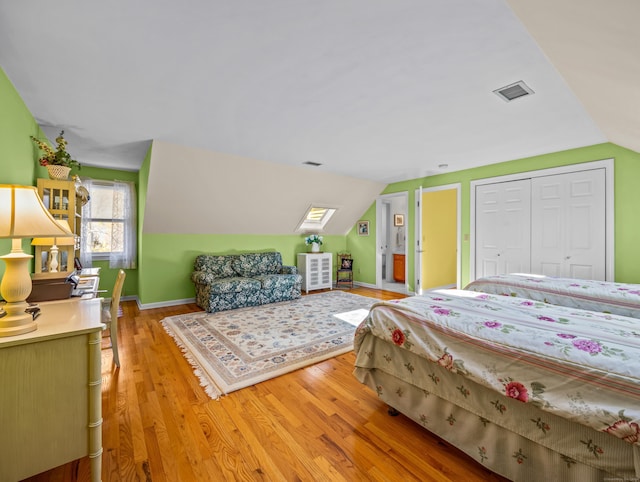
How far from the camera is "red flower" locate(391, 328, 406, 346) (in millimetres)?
1748

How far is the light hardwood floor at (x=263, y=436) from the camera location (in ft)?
4.92

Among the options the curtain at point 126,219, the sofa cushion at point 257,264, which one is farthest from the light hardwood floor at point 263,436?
the curtain at point 126,219

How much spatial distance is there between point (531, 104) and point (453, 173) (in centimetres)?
261

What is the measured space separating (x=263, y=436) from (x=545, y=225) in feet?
14.7

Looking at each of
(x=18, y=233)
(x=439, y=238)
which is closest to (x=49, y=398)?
(x=18, y=233)

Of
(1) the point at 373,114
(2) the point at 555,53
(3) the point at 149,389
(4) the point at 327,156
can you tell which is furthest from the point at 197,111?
(2) the point at 555,53

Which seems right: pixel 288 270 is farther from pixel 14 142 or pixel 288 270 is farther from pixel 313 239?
pixel 14 142

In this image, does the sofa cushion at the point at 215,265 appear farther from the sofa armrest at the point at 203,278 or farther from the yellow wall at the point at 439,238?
the yellow wall at the point at 439,238

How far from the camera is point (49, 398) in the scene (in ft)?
4.42

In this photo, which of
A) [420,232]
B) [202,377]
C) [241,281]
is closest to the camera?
[202,377]

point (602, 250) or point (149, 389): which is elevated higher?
point (602, 250)

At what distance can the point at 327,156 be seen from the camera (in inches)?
167

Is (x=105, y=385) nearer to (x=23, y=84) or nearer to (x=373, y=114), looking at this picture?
(x=23, y=84)

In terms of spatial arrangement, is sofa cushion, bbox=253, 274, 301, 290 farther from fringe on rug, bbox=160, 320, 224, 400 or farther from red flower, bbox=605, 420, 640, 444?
red flower, bbox=605, 420, 640, 444
